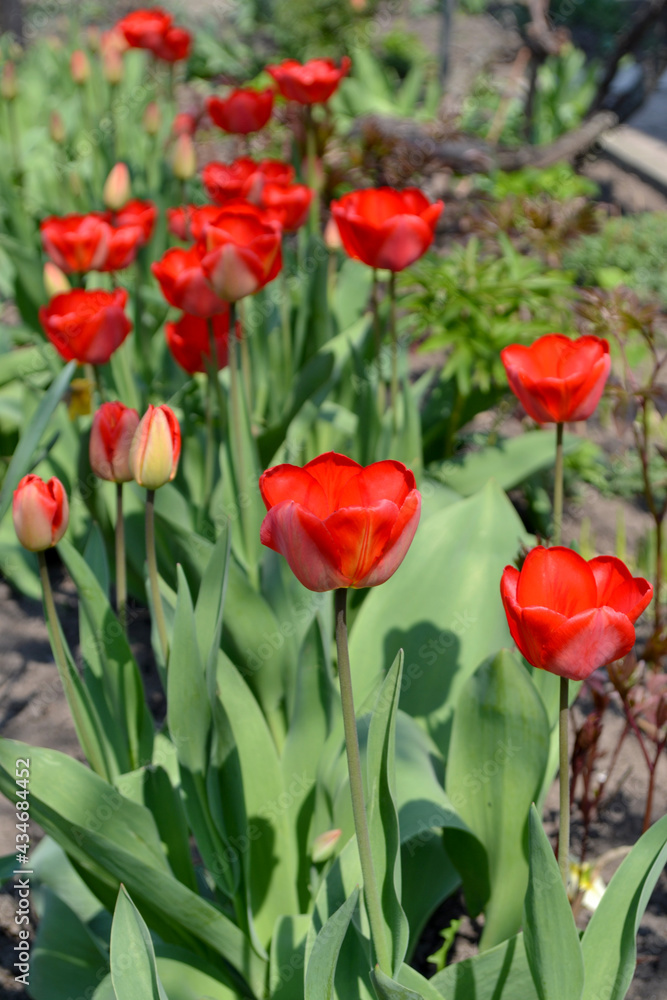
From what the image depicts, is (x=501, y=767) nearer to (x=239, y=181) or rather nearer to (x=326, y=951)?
(x=326, y=951)

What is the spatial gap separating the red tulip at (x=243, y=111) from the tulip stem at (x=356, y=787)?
1.98m

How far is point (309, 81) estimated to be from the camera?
91.0 inches

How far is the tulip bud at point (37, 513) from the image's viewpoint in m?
1.10

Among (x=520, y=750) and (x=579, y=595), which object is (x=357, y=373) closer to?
(x=520, y=750)

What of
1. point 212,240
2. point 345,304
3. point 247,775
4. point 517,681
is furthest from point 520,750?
point 345,304

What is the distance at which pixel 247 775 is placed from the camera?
1343 mm

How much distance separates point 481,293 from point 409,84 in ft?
16.3

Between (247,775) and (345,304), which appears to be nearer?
(247,775)

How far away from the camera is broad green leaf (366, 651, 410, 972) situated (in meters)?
0.98

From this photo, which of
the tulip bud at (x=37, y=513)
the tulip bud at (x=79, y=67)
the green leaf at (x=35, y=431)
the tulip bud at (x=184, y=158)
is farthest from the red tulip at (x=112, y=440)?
the tulip bud at (x=79, y=67)

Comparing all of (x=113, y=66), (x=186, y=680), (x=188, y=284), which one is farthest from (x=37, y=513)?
(x=113, y=66)

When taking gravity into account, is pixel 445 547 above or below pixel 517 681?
below

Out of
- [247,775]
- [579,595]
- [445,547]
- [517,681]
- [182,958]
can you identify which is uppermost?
[579,595]

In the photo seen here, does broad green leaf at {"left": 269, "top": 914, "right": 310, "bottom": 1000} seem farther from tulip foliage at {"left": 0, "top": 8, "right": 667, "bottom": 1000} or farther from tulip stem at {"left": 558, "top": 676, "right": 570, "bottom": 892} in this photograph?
tulip stem at {"left": 558, "top": 676, "right": 570, "bottom": 892}
